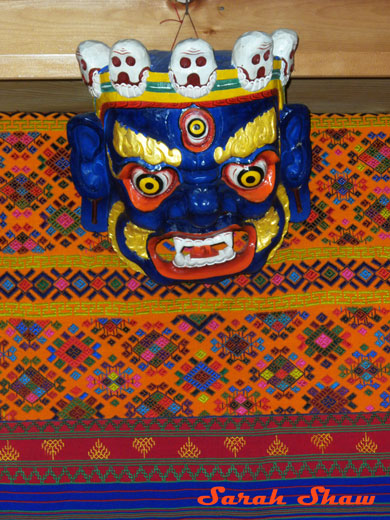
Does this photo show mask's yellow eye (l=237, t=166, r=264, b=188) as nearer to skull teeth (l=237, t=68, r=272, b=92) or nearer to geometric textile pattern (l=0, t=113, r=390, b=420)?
skull teeth (l=237, t=68, r=272, b=92)

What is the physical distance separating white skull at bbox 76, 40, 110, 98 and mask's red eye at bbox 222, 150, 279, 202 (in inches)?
17.8

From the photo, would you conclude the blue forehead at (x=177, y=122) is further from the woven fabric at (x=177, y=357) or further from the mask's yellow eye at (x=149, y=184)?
the woven fabric at (x=177, y=357)

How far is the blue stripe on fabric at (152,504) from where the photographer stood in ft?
8.77

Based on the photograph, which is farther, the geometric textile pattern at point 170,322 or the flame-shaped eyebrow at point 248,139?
the geometric textile pattern at point 170,322

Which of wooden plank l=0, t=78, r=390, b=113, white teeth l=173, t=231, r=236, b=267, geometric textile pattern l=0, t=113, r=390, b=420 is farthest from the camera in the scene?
geometric textile pattern l=0, t=113, r=390, b=420

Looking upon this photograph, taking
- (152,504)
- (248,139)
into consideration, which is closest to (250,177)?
(248,139)

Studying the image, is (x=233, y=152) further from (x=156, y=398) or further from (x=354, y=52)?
(x=156, y=398)

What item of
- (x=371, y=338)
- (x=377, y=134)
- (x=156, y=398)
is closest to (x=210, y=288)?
(x=156, y=398)

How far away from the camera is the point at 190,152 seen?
7.09 ft

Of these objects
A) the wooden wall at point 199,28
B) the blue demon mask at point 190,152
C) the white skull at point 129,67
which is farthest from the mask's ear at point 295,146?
the white skull at point 129,67

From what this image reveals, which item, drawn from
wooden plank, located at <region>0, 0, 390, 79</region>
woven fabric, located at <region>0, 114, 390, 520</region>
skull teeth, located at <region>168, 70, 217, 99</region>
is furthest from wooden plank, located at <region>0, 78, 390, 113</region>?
skull teeth, located at <region>168, 70, 217, 99</region>

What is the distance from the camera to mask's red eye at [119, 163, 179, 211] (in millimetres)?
2203

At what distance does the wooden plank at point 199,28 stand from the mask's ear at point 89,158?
160 millimetres

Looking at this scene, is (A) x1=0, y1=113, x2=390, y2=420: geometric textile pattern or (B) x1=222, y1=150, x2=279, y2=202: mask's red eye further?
(A) x1=0, y1=113, x2=390, y2=420: geometric textile pattern
